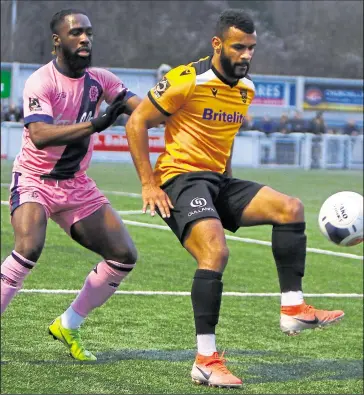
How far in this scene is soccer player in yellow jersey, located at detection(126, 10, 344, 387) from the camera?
670 centimetres

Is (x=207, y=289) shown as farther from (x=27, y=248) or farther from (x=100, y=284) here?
(x=27, y=248)

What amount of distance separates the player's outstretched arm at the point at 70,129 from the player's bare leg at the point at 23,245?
16.5 inches

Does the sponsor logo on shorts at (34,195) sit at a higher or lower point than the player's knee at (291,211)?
higher

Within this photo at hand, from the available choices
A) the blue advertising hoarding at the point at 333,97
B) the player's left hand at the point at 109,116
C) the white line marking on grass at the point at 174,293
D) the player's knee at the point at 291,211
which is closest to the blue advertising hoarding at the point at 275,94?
the blue advertising hoarding at the point at 333,97

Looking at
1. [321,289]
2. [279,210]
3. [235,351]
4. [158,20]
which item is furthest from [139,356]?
[158,20]

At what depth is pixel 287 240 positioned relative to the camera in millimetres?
7059

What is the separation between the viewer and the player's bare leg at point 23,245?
22.3ft

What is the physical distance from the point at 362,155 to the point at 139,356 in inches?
1228

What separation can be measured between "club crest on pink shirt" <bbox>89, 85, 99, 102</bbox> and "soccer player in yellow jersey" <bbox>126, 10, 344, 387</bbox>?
1.37 ft

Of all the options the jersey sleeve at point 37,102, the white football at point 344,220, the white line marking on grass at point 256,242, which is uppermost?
the jersey sleeve at point 37,102

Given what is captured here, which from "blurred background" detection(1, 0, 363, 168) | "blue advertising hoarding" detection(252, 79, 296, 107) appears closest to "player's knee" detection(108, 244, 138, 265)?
"blurred background" detection(1, 0, 363, 168)

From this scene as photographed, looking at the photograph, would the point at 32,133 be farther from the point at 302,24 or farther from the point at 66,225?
the point at 302,24

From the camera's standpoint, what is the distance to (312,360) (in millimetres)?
7734

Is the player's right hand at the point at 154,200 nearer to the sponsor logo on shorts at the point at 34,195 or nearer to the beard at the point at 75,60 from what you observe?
the sponsor logo on shorts at the point at 34,195
